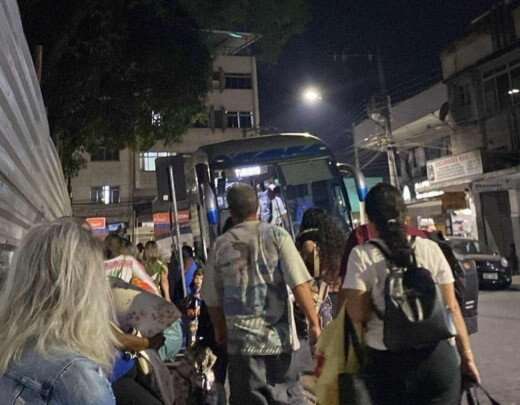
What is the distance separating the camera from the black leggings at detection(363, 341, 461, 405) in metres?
2.77

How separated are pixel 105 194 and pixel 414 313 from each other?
33189mm

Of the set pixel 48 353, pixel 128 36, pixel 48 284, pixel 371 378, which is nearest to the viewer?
pixel 48 353

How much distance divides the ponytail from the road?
10.6 feet

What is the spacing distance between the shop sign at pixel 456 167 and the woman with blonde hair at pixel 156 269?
46.0 feet

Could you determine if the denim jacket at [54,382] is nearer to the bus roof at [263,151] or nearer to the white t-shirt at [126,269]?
the white t-shirt at [126,269]

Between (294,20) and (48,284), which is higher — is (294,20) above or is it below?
above

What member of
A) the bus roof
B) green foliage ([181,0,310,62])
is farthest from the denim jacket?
green foliage ([181,0,310,62])

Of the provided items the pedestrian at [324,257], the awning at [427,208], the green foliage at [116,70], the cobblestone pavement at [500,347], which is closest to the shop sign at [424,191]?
the awning at [427,208]

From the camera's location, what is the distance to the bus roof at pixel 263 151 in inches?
387

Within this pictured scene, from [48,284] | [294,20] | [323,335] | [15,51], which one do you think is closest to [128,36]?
[294,20]

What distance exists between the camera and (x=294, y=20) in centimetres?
1494

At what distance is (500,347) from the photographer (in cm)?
792

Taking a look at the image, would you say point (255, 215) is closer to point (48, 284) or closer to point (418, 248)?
point (418, 248)

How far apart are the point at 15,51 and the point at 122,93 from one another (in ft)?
30.0
